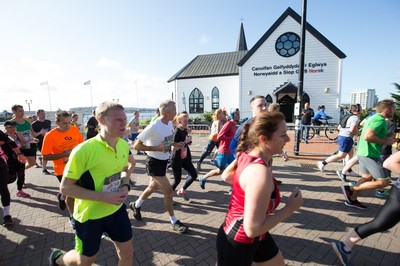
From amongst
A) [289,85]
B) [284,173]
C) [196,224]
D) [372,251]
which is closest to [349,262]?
[372,251]

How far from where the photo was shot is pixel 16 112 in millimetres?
5816

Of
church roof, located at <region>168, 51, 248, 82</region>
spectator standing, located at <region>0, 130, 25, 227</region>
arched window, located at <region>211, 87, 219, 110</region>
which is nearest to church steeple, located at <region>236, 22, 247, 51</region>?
church roof, located at <region>168, 51, 248, 82</region>

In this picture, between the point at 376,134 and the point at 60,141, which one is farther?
the point at 376,134

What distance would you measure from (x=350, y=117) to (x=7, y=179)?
299 inches

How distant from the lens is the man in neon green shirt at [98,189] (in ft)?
5.96

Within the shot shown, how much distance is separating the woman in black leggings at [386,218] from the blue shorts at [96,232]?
255 centimetres

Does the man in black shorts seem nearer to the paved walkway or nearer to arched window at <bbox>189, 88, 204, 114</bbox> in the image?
the paved walkway

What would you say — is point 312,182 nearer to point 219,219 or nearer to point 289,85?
point 219,219

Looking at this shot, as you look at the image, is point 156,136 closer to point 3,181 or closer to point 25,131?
point 3,181

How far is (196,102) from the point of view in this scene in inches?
1155

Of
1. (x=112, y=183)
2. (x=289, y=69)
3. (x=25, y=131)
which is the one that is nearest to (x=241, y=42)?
(x=289, y=69)

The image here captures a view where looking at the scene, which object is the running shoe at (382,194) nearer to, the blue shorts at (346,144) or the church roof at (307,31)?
the blue shorts at (346,144)

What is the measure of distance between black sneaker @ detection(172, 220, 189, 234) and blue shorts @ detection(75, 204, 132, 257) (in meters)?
1.57

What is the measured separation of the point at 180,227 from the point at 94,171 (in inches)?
83.3
